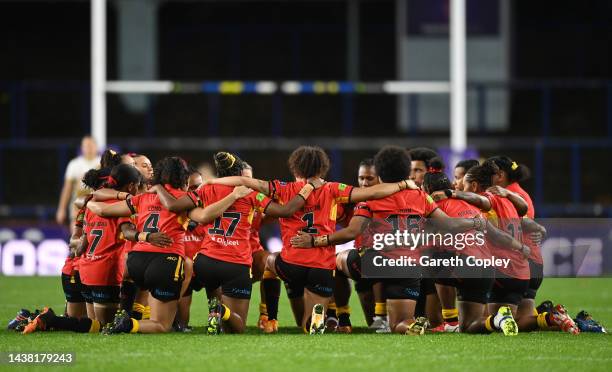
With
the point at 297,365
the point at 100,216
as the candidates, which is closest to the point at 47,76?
the point at 100,216

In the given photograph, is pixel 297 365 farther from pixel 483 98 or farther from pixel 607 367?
pixel 483 98

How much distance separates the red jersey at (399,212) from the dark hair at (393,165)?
0.14 m

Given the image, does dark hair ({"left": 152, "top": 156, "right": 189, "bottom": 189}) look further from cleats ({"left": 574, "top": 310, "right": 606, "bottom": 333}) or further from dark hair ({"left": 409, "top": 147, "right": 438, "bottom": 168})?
cleats ({"left": 574, "top": 310, "right": 606, "bottom": 333})

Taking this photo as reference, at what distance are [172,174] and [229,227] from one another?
59 cm

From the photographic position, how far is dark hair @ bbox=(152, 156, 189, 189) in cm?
884

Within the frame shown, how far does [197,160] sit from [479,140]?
5.52 metres

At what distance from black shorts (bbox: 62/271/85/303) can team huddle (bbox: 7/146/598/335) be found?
0.6 inches

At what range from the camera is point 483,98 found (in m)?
21.6

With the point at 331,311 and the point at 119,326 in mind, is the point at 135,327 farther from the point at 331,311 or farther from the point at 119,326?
the point at 331,311

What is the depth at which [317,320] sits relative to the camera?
8.70 m

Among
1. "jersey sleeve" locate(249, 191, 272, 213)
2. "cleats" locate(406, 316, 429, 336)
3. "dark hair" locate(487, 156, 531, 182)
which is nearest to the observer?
"cleats" locate(406, 316, 429, 336)

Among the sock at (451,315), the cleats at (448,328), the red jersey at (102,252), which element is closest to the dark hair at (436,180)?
the sock at (451,315)

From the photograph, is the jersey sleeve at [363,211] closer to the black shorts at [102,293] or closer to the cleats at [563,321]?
the cleats at [563,321]

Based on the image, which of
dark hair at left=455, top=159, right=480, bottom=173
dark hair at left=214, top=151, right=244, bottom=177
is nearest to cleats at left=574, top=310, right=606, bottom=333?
dark hair at left=455, top=159, right=480, bottom=173
